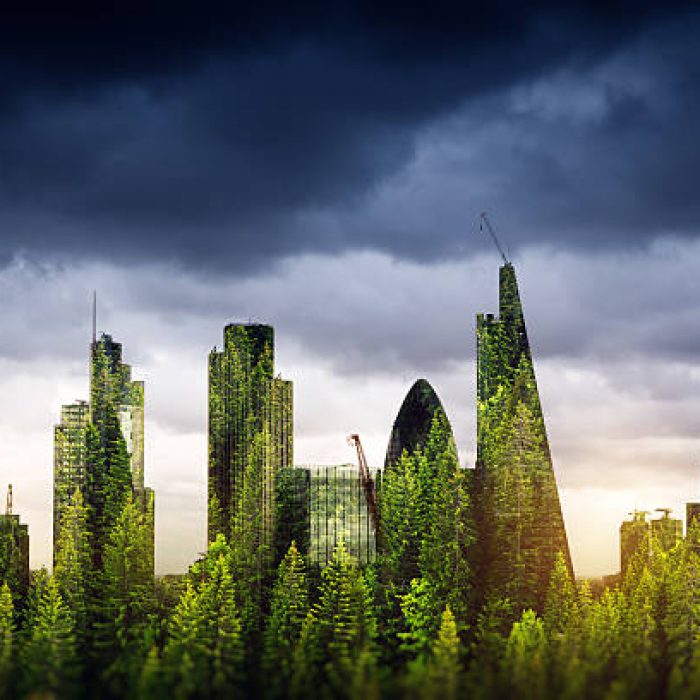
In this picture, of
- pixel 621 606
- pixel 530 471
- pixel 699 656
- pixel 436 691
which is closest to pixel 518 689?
pixel 436 691

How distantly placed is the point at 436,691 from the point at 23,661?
41.9 metres

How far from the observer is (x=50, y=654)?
122250 mm

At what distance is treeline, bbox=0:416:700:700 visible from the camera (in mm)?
111875

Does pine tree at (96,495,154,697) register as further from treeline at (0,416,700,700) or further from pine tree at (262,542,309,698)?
pine tree at (262,542,309,698)

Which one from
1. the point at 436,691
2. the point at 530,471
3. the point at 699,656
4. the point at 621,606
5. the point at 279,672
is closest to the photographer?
the point at 436,691

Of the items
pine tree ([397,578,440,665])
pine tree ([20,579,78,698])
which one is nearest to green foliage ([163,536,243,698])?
pine tree ([20,579,78,698])

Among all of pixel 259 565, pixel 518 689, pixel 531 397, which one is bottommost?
pixel 518 689

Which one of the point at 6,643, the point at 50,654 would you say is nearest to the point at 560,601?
the point at 6,643

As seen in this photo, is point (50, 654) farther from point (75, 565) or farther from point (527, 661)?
point (75, 565)

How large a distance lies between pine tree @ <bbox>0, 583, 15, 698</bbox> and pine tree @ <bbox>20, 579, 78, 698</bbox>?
1.22 meters

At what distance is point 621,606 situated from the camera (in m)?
155

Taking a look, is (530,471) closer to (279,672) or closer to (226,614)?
(226,614)

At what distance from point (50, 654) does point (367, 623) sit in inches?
1847

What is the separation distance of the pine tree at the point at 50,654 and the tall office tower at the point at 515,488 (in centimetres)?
4902
